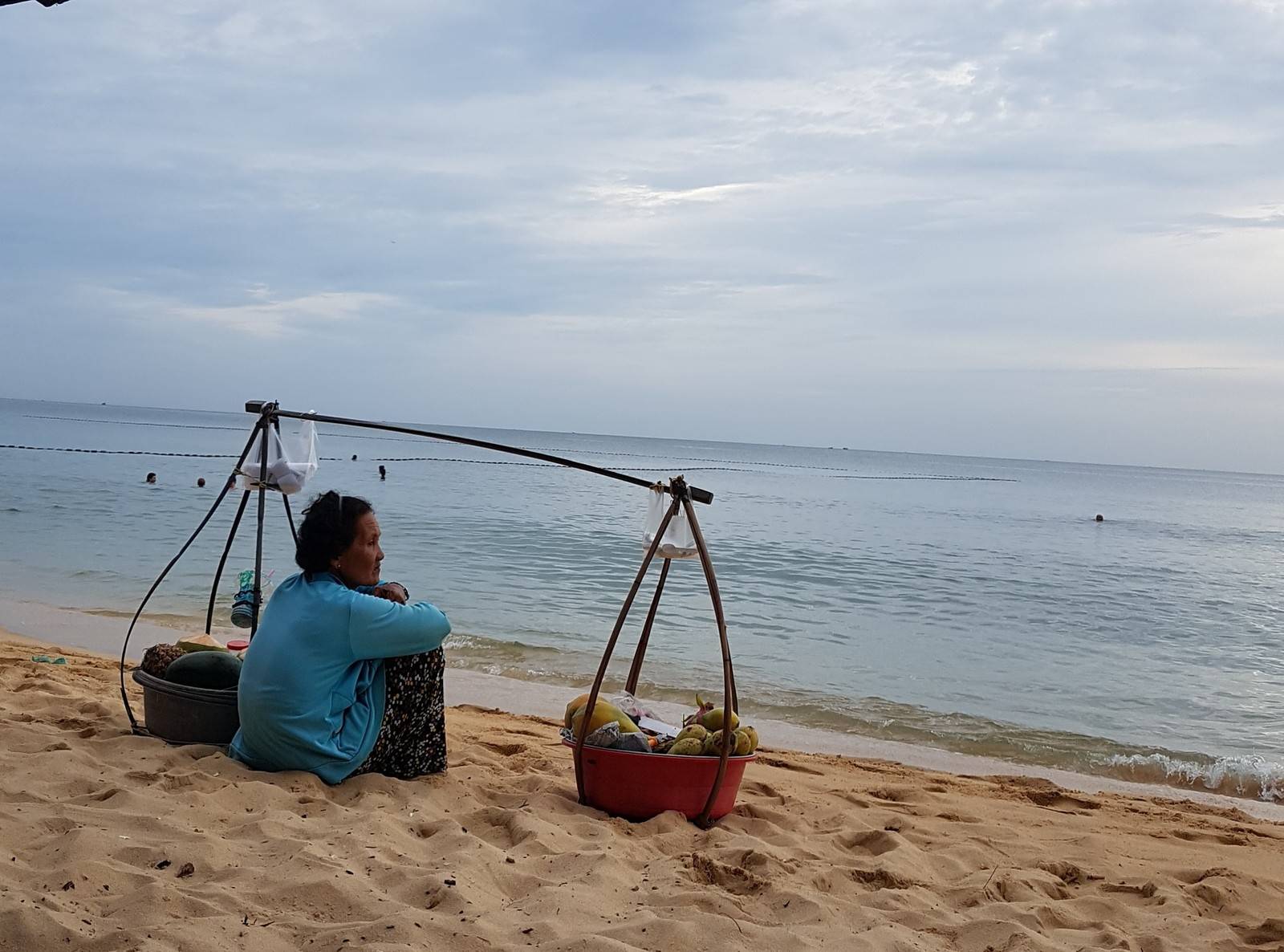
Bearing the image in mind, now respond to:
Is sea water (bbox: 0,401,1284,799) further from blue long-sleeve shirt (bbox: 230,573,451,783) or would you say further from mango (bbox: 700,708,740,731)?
blue long-sleeve shirt (bbox: 230,573,451,783)

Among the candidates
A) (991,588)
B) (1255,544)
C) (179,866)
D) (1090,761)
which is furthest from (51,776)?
(1255,544)

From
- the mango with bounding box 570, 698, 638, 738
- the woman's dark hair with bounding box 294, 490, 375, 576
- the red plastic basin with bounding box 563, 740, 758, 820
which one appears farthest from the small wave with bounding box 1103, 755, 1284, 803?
the woman's dark hair with bounding box 294, 490, 375, 576

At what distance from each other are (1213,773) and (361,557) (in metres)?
6.07

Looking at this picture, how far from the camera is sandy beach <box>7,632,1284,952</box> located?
274cm

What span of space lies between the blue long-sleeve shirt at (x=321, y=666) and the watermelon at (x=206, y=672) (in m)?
0.45

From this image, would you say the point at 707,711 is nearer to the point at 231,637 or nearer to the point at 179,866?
the point at 179,866

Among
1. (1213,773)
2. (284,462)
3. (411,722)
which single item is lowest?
(1213,773)

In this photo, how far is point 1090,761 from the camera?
283 inches

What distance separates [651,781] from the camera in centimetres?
397

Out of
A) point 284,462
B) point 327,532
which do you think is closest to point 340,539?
point 327,532

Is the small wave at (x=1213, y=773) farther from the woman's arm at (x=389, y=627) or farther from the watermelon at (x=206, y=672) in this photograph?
the watermelon at (x=206, y=672)

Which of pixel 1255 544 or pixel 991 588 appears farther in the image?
pixel 1255 544

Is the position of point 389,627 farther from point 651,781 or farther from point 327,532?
point 651,781

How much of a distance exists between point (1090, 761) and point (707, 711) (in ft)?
13.8
